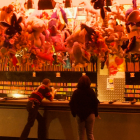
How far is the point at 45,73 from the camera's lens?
257 inches

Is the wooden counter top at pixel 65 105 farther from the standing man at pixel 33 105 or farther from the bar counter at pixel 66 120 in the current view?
the standing man at pixel 33 105

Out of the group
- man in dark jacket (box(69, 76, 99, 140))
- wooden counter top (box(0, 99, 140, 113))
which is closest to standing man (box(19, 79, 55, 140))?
wooden counter top (box(0, 99, 140, 113))

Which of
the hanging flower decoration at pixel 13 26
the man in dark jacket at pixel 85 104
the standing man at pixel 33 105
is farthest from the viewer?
the standing man at pixel 33 105

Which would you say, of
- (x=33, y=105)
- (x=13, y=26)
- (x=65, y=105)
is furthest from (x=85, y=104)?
(x=13, y=26)

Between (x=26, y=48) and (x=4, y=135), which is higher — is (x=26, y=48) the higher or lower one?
the higher one

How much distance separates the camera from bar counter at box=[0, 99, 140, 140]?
435 centimetres

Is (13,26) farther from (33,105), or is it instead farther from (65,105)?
(65,105)

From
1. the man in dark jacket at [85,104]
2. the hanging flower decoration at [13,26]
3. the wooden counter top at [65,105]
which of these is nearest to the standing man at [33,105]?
the wooden counter top at [65,105]

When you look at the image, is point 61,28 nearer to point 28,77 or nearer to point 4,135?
point 4,135

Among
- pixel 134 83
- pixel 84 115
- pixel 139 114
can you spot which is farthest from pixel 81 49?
pixel 134 83

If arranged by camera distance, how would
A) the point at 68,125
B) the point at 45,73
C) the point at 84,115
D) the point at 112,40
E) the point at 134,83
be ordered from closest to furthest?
the point at 112,40, the point at 84,115, the point at 68,125, the point at 134,83, the point at 45,73

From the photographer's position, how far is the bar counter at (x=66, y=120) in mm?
4352

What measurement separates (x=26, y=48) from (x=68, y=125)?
6.53 feet

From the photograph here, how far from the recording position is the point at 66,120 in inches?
181
